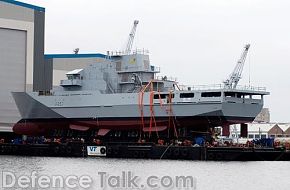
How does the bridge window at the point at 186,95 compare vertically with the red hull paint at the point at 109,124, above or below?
above

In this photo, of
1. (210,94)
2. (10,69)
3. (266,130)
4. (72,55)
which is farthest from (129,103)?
(266,130)

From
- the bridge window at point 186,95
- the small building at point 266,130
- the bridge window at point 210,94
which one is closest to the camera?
the bridge window at point 210,94

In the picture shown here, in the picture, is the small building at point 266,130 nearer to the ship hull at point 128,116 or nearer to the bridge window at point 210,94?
the ship hull at point 128,116

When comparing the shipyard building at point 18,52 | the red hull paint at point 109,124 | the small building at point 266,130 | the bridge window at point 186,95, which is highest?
the shipyard building at point 18,52

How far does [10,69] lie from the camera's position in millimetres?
109812

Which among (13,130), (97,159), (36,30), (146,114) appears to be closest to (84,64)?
(36,30)

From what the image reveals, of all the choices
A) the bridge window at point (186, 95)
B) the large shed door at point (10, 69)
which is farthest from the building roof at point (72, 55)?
the bridge window at point (186, 95)

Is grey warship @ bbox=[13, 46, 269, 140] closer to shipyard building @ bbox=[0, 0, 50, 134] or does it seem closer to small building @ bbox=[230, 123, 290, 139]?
shipyard building @ bbox=[0, 0, 50, 134]

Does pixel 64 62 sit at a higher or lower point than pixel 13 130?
higher

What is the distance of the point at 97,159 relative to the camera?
8306 centimetres

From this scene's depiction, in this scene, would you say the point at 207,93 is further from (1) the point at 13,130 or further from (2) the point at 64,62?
(2) the point at 64,62

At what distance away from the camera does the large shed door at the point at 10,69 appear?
109 meters

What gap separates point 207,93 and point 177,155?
513 inches

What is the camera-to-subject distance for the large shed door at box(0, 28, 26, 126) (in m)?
109
